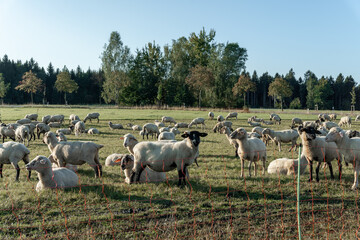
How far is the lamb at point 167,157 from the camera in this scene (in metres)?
8.05

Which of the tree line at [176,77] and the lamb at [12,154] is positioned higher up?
the tree line at [176,77]

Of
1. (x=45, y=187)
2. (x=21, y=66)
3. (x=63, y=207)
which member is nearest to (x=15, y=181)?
(x=45, y=187)

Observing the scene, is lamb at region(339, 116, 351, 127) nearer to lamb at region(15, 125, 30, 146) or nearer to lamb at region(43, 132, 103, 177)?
lamb at region(43, 132, 103, 177)

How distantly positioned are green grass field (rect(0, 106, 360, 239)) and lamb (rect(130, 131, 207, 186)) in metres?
0.45

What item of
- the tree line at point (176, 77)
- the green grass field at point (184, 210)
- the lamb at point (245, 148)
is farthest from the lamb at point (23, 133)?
the tree line at point (176, 77)

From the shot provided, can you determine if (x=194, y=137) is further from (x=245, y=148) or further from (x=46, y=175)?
(x=46, y=175)

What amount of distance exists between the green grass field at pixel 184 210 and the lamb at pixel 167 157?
0.45 meters

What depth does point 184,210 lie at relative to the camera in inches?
249

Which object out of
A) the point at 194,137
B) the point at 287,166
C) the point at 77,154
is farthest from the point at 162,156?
the point at 287,166

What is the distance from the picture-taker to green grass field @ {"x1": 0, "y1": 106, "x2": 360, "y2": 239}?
538 cm

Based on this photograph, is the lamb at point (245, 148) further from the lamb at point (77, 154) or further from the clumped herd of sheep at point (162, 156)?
the lamb at point (77, 154)

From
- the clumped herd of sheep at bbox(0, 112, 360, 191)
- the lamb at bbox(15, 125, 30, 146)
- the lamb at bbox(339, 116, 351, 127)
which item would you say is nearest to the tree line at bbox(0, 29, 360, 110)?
the lamb at bbox(339, 116, 351, 127)

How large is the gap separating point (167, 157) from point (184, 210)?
207 centimetres

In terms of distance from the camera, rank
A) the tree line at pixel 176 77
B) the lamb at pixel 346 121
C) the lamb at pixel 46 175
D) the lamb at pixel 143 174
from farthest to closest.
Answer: the tree line at pixel 176 77 → the lamb at pixel 346 121 → the lamb at pixel 143 174 → the lamb at pixel 46 175
